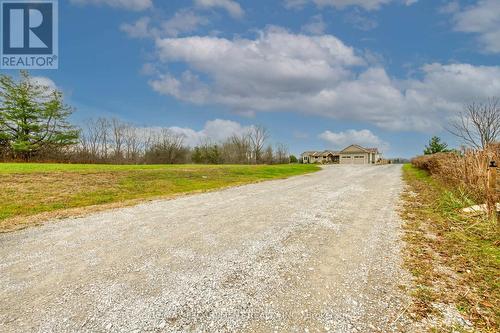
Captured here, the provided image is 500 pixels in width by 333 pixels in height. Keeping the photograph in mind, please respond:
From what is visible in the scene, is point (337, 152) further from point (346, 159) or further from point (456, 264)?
point (456, 264)

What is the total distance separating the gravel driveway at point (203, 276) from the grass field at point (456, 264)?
0.94 ft

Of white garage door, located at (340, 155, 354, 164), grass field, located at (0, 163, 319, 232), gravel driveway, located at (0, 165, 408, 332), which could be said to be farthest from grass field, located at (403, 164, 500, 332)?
white garage door, located at (340, 155, 354, 164)

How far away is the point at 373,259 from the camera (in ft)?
12.9

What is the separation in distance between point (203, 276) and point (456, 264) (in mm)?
3716

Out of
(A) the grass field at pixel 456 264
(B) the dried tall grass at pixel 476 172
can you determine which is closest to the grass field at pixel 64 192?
(A) the grass field at pixel 456 264

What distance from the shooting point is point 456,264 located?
3766mm

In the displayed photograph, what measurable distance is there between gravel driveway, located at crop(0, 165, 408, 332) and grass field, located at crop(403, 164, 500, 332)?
285mm

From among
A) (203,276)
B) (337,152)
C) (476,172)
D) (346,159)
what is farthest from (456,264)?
(337,152)

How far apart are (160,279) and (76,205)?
7139 mm

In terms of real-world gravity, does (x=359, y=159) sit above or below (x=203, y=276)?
above

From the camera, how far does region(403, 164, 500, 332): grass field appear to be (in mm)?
2668

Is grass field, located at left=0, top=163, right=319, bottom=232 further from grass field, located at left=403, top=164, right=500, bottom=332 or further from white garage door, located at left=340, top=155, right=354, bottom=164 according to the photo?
white garage door, located at left=340, top=155, right=354, bottom=164

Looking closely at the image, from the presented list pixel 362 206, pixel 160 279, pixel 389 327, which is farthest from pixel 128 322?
pixel 362 206

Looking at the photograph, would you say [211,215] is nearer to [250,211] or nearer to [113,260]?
[250,211]
